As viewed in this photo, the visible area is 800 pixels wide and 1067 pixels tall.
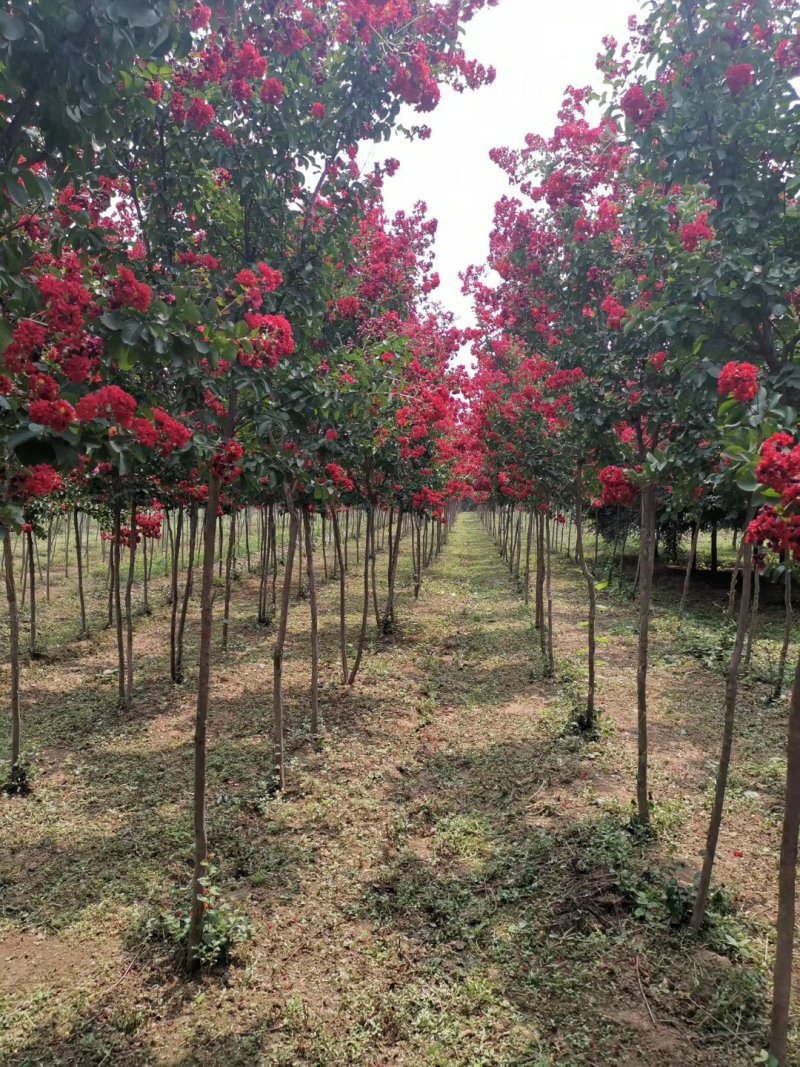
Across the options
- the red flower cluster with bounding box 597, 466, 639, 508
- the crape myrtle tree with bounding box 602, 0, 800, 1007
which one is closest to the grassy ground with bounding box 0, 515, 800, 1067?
the crape myrtle tree with bounding box 602, 0, 800, 1007

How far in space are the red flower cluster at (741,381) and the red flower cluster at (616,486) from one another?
249 cm

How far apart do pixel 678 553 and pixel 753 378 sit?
66.2 ft

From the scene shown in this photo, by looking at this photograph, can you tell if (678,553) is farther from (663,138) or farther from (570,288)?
(663,138)

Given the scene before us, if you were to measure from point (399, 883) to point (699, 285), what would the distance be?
424 centimetres

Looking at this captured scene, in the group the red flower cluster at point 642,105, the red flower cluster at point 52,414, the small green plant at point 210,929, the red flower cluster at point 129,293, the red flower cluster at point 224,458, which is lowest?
the small green plant at point 210,929

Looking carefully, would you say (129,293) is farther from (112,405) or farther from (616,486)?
(616,486)

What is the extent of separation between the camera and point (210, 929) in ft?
12.1

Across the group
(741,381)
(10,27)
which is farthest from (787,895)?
(10,27)

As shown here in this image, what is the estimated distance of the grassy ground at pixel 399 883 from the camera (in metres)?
3.20

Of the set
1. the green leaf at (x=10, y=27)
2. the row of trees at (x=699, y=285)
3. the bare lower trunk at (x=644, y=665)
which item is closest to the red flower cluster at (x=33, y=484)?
the green leaf at (x=10, y=27)

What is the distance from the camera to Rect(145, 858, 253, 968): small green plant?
364 cm

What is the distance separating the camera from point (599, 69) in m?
3.81

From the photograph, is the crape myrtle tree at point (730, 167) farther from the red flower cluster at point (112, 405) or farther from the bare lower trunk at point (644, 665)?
the red flower cluster at point (112, 405)

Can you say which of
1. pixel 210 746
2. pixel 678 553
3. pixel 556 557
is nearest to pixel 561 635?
pixel 210 746
